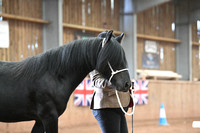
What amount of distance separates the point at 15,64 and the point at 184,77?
1093 cm

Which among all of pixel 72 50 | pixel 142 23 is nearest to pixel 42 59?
pixel 72 50

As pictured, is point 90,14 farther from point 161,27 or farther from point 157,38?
point 161,27

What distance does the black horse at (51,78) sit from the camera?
202 cm

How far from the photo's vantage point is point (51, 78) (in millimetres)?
2088

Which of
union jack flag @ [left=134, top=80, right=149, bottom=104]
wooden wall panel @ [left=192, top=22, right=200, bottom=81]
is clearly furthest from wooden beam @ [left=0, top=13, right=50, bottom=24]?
wooden wall panel @ [left=192, top=22, right=200, bottom=81]

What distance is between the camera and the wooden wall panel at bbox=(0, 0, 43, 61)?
7.66m

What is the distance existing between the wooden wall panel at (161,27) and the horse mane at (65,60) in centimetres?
892

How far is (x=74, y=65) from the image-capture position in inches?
85.0

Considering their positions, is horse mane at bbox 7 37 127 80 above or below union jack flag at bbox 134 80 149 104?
above

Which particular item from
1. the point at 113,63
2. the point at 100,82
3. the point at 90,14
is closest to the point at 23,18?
the point at 90,14

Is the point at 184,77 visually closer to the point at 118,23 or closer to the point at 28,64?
the point at 118,23

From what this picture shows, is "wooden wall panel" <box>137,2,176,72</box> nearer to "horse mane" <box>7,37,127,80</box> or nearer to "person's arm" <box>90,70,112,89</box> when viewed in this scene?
"person's arm" <box>90,70,112,89</box>

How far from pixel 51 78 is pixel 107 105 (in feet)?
2.03

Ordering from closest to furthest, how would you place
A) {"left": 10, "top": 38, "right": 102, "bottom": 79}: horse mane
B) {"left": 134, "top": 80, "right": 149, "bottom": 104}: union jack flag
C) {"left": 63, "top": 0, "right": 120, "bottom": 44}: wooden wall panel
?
{"left": 10, "top": 38, "right": 102, "bottom": 79}: horse mane < {"left": 134, "top": 80, "right": 149, "bottom": 104}: union jack flag < {"left": 63, "top": 0, "right": 120, "bottom": 44}: wooden wall panel
